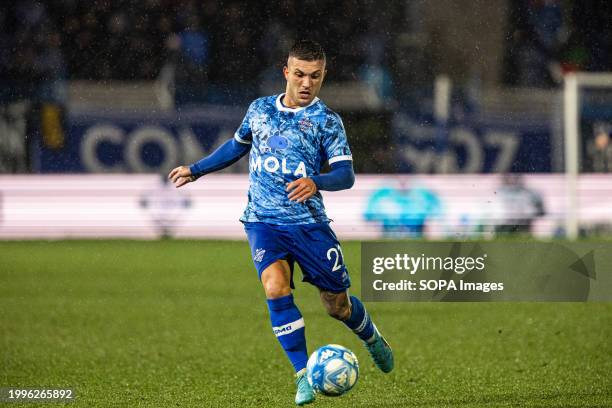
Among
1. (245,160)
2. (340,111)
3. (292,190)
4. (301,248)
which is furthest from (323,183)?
(340,111)

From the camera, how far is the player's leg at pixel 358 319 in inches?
205

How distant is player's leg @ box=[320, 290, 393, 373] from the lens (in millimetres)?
5219

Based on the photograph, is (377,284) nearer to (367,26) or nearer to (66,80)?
(367,26)

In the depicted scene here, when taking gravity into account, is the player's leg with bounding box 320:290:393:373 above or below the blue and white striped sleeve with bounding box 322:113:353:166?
below

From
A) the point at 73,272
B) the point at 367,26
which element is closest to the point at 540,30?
the point at 367,26

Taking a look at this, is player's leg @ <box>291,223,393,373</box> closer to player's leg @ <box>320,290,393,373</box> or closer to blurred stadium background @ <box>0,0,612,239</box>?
player's leg @ <box>320,290,393,373</box>

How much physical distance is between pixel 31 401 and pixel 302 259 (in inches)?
58.2

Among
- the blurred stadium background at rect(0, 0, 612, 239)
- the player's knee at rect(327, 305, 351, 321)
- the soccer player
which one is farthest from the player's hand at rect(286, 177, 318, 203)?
the blurred stadium background at rect(0, 0, 612, 239)

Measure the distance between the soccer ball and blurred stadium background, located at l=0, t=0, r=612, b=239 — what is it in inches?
297

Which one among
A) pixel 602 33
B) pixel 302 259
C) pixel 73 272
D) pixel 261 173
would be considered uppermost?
pixel 602 33

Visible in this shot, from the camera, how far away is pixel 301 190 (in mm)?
4613

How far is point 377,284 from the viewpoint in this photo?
6332mm

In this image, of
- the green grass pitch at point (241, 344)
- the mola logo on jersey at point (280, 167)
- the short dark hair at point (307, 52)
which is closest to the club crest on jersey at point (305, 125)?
the mola logo on jersey at point (280, 167)

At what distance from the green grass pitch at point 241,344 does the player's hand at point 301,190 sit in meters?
1.06
